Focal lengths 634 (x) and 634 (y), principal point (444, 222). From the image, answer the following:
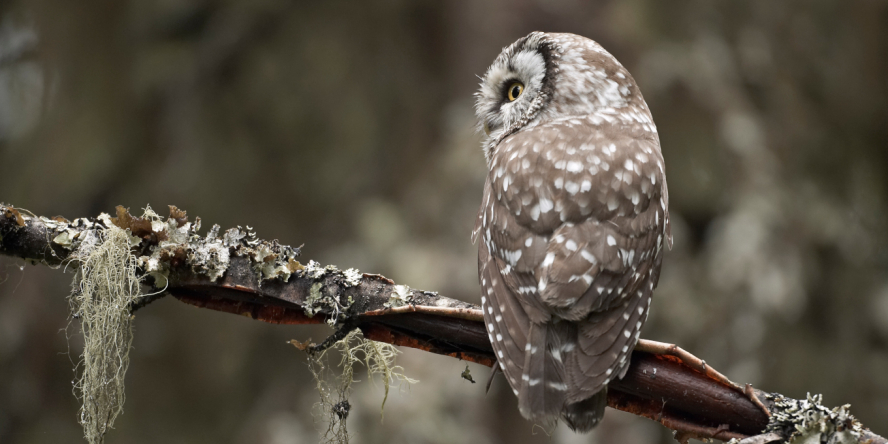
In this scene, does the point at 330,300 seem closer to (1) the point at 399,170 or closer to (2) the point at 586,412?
(2) the point at 586,412

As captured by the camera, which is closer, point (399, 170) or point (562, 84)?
point (562, 84)

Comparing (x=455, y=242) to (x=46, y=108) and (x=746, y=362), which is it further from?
(x=46, y=108)

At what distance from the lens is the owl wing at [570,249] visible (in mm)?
1752

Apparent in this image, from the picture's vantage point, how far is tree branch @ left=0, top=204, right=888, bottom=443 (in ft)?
5.73

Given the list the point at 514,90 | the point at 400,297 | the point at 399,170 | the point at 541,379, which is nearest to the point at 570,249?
the point at 541,379

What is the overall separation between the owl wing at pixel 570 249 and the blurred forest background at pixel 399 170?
78.8 inches

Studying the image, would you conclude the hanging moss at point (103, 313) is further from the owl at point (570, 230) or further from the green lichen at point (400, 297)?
the owl at point (570, 230)

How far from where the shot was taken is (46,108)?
18.4ft

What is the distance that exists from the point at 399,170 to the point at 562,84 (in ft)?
8.87

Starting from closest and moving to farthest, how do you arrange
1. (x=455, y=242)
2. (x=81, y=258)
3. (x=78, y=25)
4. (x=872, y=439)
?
(x=872, y=439) < (x=81, y=258) < (x=455, y=242) < (x=78, y=25)

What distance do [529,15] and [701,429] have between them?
3183 millimetres

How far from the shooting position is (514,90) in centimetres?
267

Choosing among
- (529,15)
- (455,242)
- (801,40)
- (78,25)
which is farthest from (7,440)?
(801,40)

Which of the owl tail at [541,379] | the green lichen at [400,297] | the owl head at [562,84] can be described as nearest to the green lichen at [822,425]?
the owl tail at [541,379]
